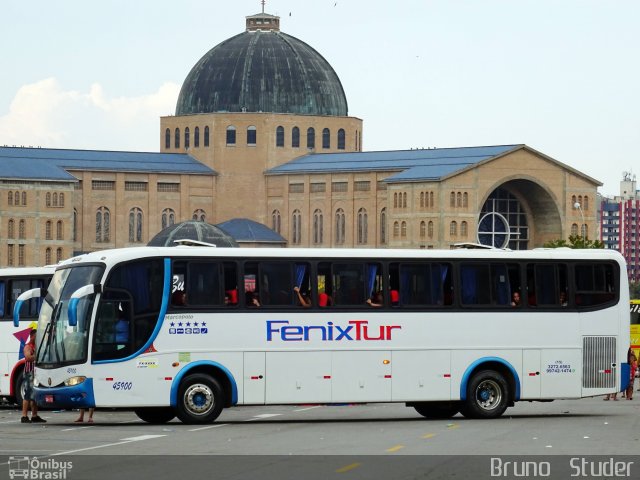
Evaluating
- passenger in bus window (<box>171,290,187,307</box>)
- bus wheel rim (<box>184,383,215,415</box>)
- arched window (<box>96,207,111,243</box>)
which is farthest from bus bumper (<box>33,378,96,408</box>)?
arched window (<box>96,207,111,243</box>)

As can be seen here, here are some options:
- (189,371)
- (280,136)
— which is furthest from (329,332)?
(280,136)

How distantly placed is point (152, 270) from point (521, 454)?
9272 millimetres

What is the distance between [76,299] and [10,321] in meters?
10.2

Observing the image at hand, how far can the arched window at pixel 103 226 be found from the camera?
133125 mm

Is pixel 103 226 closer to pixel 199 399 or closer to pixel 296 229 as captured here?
pixel 296 229

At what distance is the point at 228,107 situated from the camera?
468 ft

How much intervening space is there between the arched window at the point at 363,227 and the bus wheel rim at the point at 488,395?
97.9 meters

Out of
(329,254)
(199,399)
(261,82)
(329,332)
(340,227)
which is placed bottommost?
(199,399)

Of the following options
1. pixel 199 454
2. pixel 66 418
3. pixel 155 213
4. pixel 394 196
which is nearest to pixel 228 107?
pixel 155 213

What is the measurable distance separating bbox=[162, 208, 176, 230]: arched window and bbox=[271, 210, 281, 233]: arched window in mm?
7533

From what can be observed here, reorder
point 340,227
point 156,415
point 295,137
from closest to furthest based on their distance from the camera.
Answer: point 156,415, point 340,227, point 295,137

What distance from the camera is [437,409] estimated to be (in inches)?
1405
